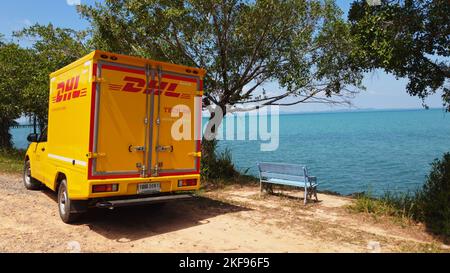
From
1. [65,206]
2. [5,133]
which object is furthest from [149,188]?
[5,133]

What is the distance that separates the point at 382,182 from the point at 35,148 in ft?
51.7

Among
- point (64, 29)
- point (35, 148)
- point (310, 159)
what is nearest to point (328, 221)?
point (35, 148)

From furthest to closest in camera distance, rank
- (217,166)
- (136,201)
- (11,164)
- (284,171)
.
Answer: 1. (11,164)
2. (217,166)
3. (284,171)
4. (136,201)

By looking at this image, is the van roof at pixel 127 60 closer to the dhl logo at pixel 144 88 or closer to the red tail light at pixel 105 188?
the dhl logo at pixel 144 88

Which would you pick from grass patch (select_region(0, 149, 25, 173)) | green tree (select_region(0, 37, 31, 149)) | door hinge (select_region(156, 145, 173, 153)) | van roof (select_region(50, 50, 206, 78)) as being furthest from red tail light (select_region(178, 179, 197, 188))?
green tree (select_region(0, 37, 31, 149))

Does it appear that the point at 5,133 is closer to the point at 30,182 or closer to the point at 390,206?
the point at 30,182

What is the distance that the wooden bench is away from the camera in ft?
31.5

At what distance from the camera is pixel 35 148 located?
1013 centimetres

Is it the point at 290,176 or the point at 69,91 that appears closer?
the point at 69,91

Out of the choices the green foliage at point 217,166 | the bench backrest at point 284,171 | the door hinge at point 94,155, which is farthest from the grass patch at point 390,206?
the door hinge at point 94,155

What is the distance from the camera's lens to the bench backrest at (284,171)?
31.8 feet

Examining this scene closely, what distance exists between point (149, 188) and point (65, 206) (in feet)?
5.58

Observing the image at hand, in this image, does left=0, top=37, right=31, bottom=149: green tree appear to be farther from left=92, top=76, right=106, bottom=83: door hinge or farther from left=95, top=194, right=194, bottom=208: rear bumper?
left=95, top=194, right=194, bottom=208: rear bumper

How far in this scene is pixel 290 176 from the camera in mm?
10000
